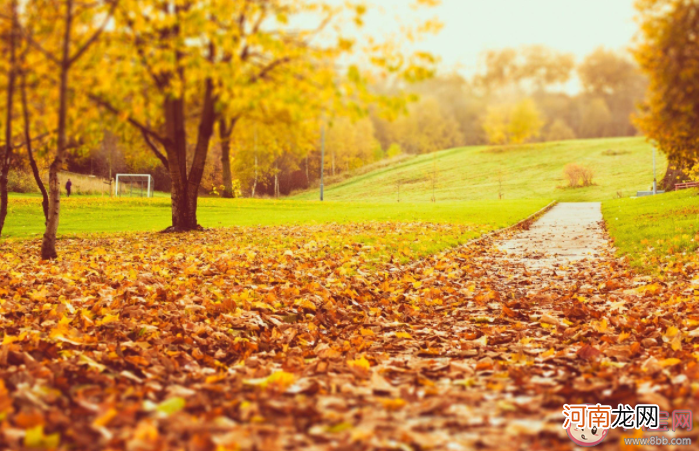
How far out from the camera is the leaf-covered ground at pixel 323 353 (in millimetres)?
2980

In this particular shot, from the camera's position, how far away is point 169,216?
2756cm

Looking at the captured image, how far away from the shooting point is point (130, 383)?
13.2ft

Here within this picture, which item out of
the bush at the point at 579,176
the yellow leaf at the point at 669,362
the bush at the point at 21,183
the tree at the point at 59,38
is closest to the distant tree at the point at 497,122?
the bush at the point at 579,176

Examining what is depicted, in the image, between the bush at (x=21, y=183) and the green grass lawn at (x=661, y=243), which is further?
the bush at (x=21, y=183)

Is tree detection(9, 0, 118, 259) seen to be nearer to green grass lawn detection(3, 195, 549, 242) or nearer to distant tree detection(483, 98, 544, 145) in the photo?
green grass lawn detection(3, 195, 549, 242)

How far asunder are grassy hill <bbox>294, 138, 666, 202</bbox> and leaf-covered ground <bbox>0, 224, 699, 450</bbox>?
41.0 meters

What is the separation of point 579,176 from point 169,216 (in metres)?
42.4

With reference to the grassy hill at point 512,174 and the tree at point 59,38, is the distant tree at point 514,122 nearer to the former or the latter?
the grassy hill at point 512,174

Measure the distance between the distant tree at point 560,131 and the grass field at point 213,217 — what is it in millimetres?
61083

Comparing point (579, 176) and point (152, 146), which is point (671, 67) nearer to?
point (152, 146)

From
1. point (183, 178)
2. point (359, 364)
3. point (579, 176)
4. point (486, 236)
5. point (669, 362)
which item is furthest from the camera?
point (579, 176)

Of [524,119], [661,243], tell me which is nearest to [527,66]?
[524,119]

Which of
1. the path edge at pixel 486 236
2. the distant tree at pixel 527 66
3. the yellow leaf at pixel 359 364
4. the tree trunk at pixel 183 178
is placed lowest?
the yellow leaf at pixel 359 364

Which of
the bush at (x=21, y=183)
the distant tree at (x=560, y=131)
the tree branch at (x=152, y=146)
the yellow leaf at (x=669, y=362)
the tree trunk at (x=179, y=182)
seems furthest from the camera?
the distant tree at (x=560, y=131)
